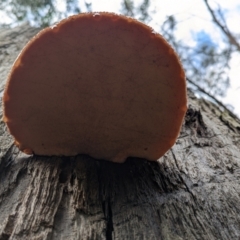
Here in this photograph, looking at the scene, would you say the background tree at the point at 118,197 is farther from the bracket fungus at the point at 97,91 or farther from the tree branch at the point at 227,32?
the tree branch at the point at 227,32

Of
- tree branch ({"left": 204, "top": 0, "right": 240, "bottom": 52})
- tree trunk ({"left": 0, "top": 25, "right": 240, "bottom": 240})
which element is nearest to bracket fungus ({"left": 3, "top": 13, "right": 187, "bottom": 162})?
tree trunk ({"left": 0, "top": 25, "right": 240, "bottom": 240})

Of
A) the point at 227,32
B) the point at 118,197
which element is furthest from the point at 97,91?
the point at 227,32

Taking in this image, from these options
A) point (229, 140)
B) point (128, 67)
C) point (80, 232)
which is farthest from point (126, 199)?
point (229, 140)

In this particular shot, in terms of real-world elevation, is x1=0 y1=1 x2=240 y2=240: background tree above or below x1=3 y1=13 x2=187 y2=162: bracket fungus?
below

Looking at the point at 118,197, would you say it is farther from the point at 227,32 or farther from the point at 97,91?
the point at 227,32

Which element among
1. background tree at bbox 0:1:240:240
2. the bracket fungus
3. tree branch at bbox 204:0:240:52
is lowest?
tree branch at bbox 204:0:240:52

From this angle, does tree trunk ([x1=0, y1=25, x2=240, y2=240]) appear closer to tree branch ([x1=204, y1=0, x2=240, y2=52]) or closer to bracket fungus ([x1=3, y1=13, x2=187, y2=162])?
bracket fungus ([x1=3, y1=13, x2=187, y2=162])
